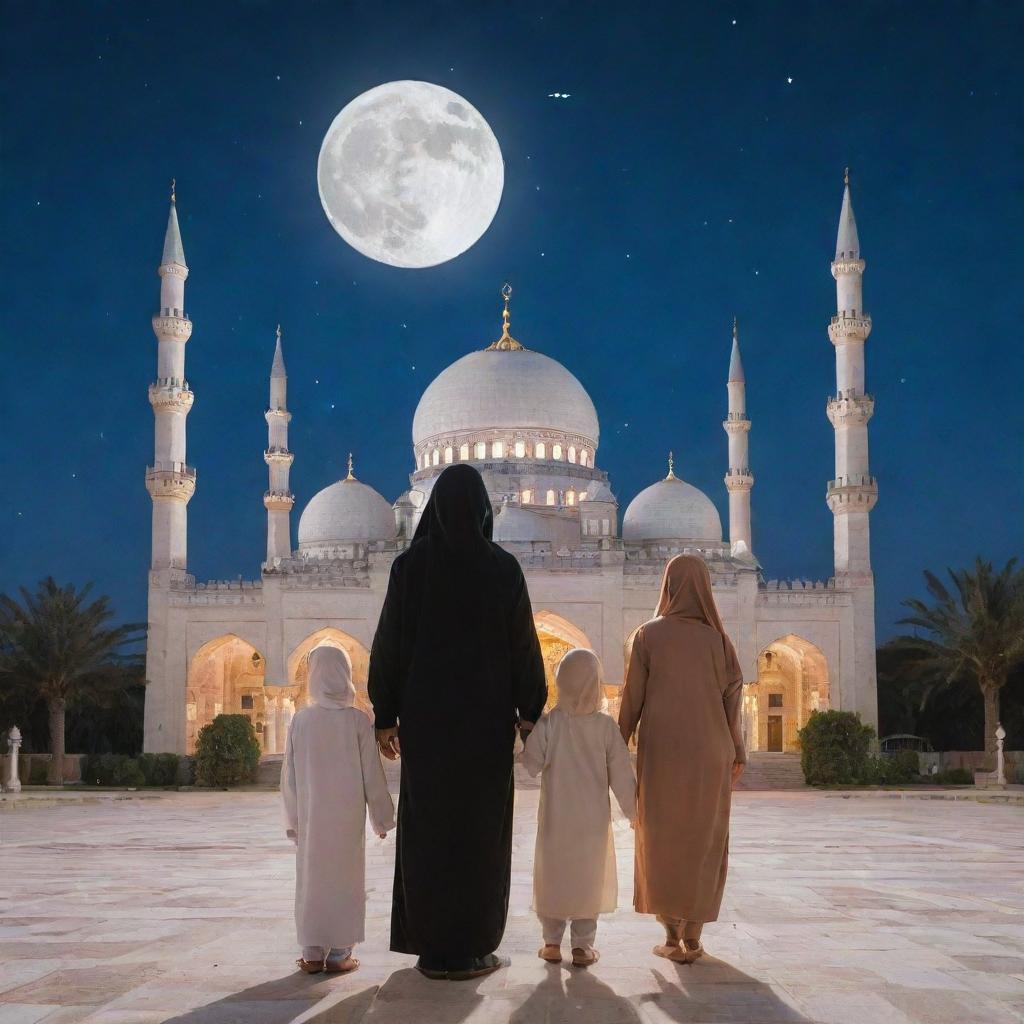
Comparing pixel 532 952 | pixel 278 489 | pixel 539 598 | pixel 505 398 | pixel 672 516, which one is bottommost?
pixel 532 952

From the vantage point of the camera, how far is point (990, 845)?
10508 mm

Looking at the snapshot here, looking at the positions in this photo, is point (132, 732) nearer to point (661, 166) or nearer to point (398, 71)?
point (398, 71)

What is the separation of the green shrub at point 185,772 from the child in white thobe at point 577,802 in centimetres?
2173

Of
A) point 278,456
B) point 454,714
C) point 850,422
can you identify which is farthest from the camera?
point 278,456

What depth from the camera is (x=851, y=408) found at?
99.2ft

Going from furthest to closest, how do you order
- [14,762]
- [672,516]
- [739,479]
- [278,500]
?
1. [672,516]
2. [278,500]
3. [739,479]
4. [14,762]

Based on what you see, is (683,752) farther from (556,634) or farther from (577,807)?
(556,634)

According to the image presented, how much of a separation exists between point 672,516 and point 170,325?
1485 centimetres

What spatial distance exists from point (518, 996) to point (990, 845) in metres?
7.63

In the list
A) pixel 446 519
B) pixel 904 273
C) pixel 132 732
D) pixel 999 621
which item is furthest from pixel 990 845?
pixel 904 273

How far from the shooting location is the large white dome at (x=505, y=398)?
3694 centimetres

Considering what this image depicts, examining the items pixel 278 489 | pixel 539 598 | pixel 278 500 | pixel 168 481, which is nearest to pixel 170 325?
pixel 168 481

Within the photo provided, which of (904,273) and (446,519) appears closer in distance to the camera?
(446,519)

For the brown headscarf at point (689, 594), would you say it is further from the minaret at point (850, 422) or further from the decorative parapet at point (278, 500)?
the decorative parapet at point (278, 500)
